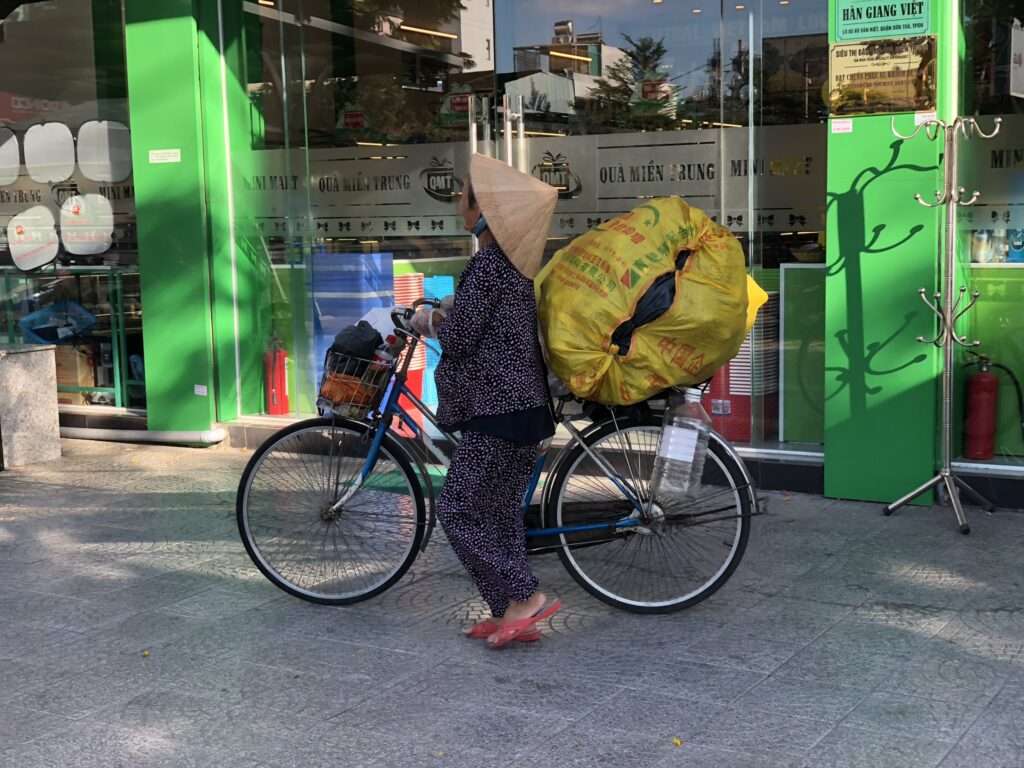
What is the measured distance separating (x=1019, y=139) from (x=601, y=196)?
2311mm

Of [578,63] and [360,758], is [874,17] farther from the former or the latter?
[360,758]

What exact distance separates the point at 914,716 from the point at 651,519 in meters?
1.22

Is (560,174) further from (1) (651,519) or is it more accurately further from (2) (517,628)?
(2) (517,628)

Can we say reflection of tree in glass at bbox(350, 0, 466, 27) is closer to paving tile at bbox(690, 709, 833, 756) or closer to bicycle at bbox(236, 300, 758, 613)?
bicycle at bbox(236, 300, 758, 613)

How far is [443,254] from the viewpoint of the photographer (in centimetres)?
798

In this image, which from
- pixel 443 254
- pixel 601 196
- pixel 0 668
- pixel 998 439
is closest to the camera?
pixel 0 668

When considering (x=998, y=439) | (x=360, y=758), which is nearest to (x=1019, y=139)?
(x=998, y=439)

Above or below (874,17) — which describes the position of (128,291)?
below

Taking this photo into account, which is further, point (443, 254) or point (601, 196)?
point (443, 254)

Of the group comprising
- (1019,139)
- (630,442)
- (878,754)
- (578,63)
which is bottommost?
(878,754)

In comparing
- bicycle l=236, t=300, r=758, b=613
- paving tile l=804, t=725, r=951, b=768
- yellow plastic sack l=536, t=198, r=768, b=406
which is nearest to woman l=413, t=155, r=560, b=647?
yellow plastic sack l=536, t=198, r=768, b=406

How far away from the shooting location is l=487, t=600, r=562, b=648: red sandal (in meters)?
4.54

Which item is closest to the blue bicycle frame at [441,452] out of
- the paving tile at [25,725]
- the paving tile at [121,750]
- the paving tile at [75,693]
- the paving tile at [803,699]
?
the paving tile at [803,699]

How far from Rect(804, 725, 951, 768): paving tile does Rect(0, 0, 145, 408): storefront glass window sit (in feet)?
21.0
